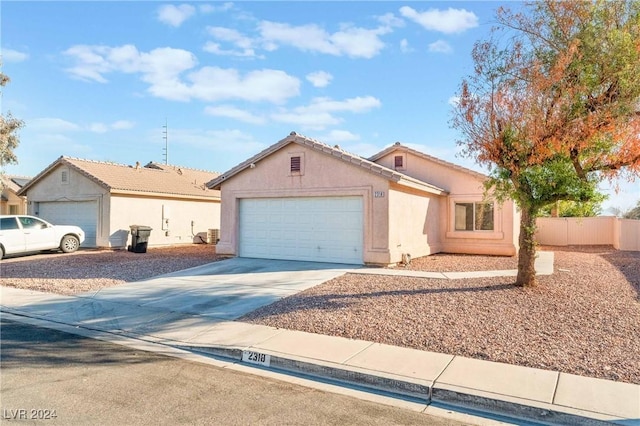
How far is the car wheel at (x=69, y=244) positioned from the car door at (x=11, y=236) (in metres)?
1.44

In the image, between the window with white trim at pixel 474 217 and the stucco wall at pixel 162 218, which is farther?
the stucco wall at pixel 162 218

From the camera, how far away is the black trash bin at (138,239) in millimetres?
19269

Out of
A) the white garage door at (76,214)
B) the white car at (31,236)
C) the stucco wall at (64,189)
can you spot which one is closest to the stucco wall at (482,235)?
the stucco wall at (64,189)

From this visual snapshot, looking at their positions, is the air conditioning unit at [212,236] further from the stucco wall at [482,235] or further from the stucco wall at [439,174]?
the stucco wall at [482,235]

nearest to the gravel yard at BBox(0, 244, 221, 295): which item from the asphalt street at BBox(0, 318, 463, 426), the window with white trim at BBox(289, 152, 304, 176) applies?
the window with white trim at BBox(289, 152, 304, 176)

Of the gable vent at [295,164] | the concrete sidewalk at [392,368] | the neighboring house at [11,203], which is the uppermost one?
the gable vent at [295,164]

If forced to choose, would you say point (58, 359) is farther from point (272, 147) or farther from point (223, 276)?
point (272, 147)

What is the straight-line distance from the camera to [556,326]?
7.34 m

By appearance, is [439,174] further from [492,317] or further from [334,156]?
[492,317]

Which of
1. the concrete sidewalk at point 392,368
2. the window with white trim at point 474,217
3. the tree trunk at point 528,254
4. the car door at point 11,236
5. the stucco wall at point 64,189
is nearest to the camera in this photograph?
the concrete sidewalk at point 392,368

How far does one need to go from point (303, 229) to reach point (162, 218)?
1004 centimetres

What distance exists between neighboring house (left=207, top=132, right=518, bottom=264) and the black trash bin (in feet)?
15.5

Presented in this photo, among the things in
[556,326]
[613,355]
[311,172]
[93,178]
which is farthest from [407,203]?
[93,178]

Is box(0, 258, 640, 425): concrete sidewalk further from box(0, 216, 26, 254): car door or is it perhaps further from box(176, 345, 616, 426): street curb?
box(0, 216, 26, 254): car door
